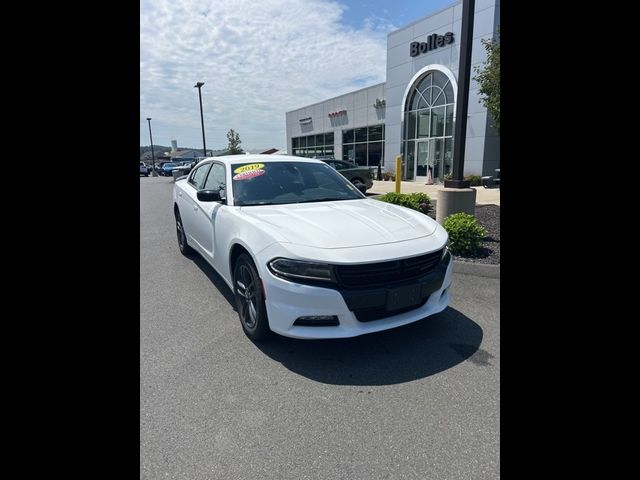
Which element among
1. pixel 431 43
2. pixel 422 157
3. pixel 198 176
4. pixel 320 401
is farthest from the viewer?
pixel 422 157

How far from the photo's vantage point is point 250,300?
312cm

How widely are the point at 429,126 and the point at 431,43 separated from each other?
407 cm

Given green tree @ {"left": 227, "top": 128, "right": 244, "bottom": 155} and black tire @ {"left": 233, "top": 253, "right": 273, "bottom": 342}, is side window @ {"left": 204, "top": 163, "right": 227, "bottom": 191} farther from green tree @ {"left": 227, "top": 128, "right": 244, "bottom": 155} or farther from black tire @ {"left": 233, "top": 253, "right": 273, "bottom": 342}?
green tree @ {"left": 227, "top": 128, "right": 244, "bottom": 155}

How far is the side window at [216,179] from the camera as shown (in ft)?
14.3

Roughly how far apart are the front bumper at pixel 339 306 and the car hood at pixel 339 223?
0.34 metres

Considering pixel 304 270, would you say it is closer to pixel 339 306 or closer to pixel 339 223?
pixel 339 306

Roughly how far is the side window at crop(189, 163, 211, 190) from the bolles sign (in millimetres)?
17218

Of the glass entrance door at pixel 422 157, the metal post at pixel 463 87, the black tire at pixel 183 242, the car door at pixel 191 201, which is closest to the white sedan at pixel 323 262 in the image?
the car door at pixel 191 201

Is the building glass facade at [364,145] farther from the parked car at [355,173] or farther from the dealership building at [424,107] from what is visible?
the parked car at [355,173]

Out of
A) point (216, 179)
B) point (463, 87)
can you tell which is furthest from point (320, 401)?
point (463, 87)

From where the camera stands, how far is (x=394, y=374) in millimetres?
2672

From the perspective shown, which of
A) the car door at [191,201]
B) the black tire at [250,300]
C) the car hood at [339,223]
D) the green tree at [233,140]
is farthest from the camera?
the green tree at [233,140]
